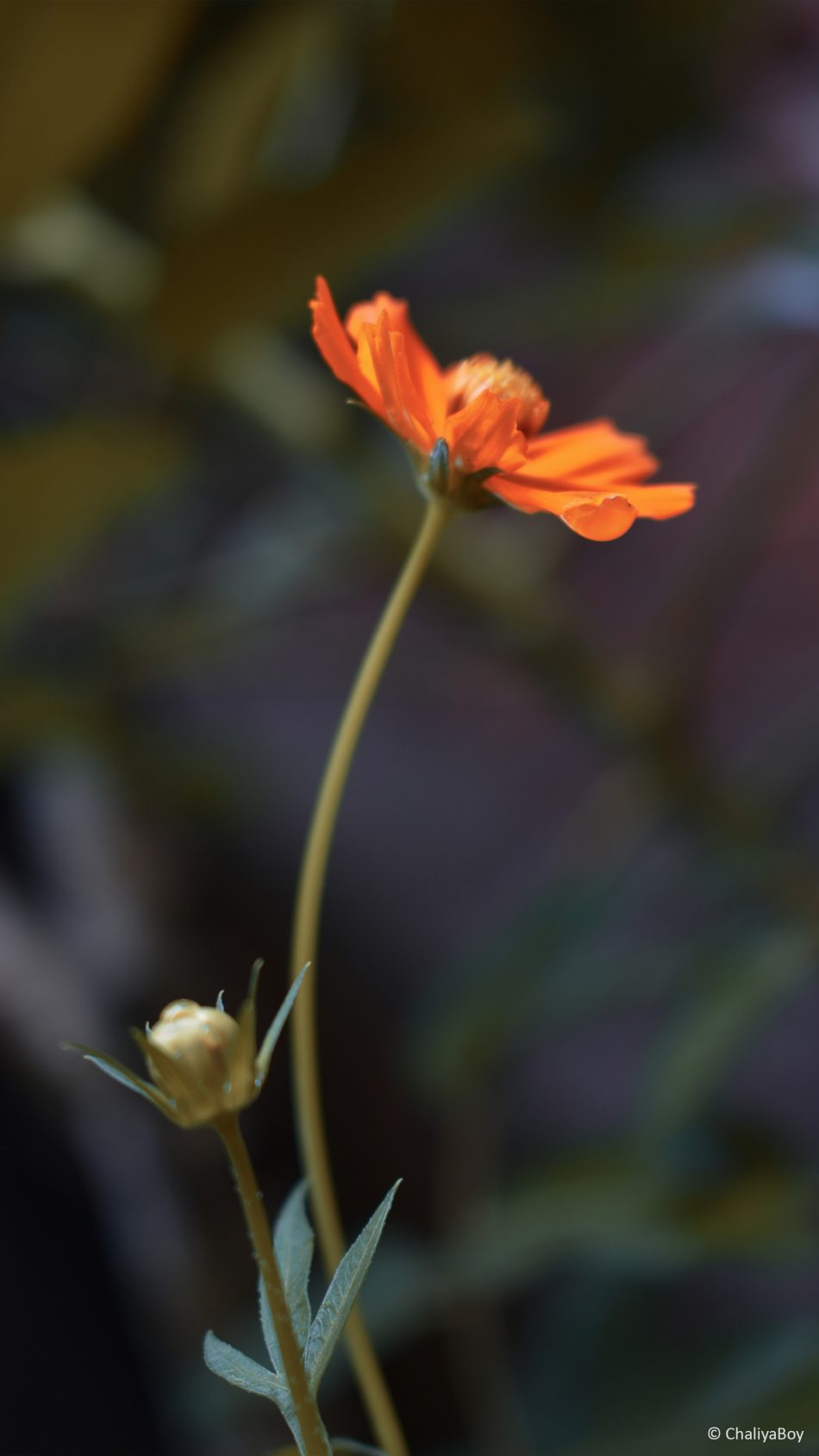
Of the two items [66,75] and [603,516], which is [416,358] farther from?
[66,75]

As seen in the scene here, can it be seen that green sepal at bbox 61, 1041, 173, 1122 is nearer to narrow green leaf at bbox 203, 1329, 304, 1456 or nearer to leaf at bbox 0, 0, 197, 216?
narrow green leaf at bbox 203, 1329, 304, 1456

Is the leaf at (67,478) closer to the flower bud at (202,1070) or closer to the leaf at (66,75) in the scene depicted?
the leaf at (66,75)

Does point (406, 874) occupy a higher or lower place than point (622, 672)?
higher

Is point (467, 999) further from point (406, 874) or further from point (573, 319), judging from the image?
point (406, 874)

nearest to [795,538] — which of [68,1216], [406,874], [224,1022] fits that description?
[406,874]

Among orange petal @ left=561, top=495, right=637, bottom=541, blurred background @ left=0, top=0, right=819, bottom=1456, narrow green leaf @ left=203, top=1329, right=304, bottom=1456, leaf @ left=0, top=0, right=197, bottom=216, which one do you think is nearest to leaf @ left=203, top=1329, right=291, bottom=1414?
narrow green leaf @ left=203, top=1329, right=304, bottom=1456

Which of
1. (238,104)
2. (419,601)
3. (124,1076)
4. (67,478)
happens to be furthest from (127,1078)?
(419,601)

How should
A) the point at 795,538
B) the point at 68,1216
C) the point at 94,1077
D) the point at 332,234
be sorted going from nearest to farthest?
the point at 332,234
the point at 94,1077
the point at 68,1216
the point at 795,538

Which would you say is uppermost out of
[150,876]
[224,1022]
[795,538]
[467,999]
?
[795,538]
